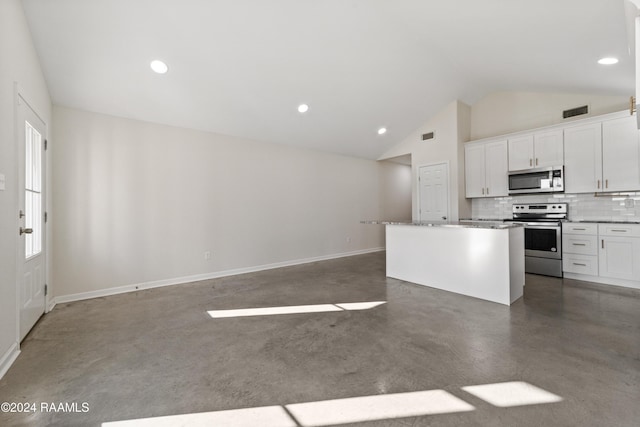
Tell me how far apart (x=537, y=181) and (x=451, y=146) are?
64.5 inches

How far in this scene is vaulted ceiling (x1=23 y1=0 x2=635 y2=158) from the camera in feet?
9.02

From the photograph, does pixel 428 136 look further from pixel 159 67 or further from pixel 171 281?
pixel 171 281

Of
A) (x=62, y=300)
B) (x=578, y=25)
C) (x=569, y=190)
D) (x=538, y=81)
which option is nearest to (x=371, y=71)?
(x=578, y=25)

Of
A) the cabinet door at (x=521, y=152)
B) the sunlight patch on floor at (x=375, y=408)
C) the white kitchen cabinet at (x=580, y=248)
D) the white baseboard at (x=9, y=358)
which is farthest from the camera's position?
the cabinet door at (x=521, y=152)

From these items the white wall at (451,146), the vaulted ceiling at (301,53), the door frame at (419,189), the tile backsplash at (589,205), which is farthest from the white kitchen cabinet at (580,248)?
the vaulted ceiling at (301,53)

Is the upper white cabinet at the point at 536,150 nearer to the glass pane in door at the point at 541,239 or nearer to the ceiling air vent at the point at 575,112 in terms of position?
the ceiling air vent at the point at 575,112

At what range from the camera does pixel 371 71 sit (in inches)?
169

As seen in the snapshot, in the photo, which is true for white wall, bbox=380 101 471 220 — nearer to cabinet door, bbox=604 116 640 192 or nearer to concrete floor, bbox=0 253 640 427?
cabinet door, bbox=604 116 640 192

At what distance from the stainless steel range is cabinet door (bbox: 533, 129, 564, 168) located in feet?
2.41

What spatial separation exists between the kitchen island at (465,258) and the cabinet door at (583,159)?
185 centimetres

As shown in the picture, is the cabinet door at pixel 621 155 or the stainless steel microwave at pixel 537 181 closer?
the cabinet door at pixel 621 155

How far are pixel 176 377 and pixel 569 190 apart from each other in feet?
19.3

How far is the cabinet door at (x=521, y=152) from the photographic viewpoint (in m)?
4.86

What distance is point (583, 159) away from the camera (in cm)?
431
